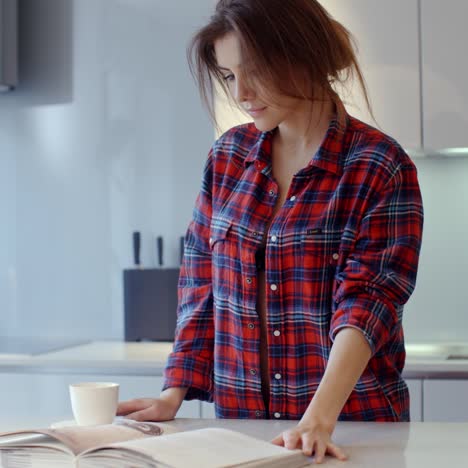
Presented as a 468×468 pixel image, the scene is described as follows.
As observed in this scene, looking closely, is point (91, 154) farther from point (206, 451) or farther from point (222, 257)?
point (206, 451)

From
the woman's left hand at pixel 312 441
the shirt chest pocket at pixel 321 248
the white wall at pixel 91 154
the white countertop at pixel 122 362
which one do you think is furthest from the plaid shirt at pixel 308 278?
the white wall at pixel 91 154

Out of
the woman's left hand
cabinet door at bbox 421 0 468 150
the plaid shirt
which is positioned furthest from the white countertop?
the woman's left hand

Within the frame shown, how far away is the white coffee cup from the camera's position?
1.27 metres

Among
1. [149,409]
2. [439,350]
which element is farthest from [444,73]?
[149,409]

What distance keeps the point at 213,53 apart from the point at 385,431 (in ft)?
2.35

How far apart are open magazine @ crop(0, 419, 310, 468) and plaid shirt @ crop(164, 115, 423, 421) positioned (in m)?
0.32

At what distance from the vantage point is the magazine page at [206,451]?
3.23 feet

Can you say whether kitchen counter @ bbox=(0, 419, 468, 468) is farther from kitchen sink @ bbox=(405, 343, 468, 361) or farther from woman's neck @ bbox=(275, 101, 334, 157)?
kitchen sink @ bbox=(405, 343, 468, 361)

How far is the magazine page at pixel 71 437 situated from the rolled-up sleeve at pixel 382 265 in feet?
1.23

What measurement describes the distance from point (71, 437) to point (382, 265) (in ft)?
1.85

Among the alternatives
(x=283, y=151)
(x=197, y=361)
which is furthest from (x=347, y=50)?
(x=197, y=361)

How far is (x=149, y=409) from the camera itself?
1.41 metres

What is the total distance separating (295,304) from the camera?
1475 millimetres

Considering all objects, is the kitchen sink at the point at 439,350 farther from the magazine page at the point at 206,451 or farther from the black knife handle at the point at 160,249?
the magazine page at the point at 206,451
